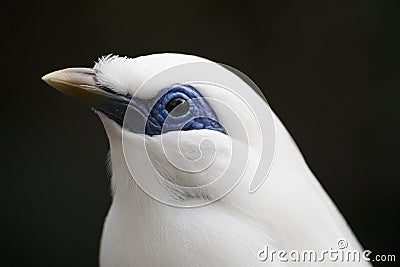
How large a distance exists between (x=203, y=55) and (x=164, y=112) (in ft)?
3.22

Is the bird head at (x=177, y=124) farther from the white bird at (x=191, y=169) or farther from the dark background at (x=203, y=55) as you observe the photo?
the dark background at (x=203, y=55)

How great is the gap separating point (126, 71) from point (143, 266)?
239 mm

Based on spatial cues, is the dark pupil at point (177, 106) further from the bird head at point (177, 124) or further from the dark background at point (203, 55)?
the dark background at point (203, 55)

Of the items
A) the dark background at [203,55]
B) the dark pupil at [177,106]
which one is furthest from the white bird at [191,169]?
the dark background at [203,55]

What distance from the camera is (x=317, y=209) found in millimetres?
914

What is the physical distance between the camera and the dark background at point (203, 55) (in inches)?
72.6

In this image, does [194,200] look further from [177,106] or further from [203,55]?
[203,55]

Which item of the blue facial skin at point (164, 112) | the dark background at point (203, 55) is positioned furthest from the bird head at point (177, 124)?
the dark background at point (203, 55)

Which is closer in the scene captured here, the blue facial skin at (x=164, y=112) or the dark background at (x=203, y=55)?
the blue facial skin at (x=164, y=112)

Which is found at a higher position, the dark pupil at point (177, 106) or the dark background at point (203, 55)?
the dark pupil at point (177, 106)

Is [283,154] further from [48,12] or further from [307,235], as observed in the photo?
[48,12]

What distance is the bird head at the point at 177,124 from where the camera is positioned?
872 millimetres

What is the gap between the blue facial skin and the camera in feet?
2.89

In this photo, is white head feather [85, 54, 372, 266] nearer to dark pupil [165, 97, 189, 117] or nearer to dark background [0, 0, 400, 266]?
dark pupil [165, 97, 189, 117]
